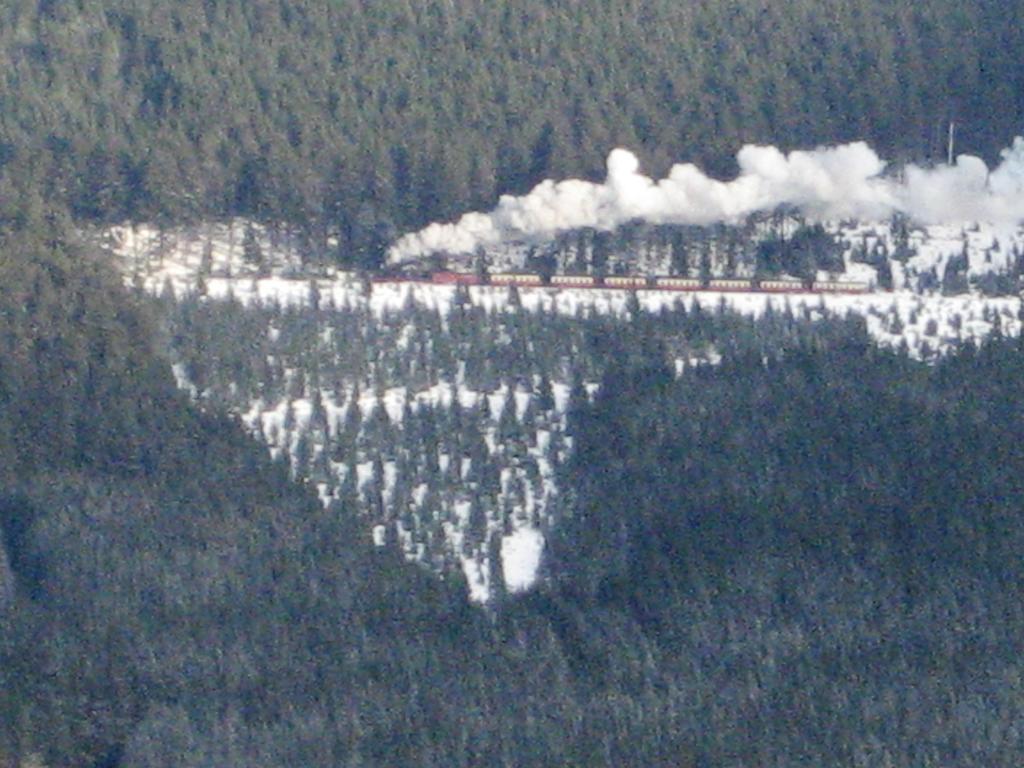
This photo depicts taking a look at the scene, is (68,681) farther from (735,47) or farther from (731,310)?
(735,47)

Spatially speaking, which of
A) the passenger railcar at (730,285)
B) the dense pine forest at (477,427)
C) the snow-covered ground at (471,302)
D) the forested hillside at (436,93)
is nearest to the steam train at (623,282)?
the passenger railcar at (730,285)

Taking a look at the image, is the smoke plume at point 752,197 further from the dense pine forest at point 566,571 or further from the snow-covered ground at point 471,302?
the dense pine forest at point 566,571

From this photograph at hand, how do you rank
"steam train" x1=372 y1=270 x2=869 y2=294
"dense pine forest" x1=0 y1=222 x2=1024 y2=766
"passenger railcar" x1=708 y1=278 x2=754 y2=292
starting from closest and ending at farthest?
"dense pine forest" x1=0 y1=222 x2=1024 y2=766
"steam train" x1=372 y1=270 x2=869 y2=294
"passenger railcar" x1=708 y1=278 x2=754 y2=292

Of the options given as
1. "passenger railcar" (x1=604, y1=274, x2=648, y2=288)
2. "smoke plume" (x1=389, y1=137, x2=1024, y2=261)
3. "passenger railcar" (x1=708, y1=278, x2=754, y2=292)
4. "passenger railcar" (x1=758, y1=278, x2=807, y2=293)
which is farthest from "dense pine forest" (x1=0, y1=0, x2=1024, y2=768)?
"passenger railcar" (x1=708, y1=278, x2=754, y2=292)

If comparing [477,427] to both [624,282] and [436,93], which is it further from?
[436,93]

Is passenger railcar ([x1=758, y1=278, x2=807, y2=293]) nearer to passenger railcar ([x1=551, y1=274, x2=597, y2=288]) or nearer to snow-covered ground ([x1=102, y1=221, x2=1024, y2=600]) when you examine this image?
snow-covered ground ([x1=102, y1=221, x2=1024, y2=600])

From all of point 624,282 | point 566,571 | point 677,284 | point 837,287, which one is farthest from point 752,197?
point 566,571

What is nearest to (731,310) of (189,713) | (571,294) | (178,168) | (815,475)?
(571,294)
